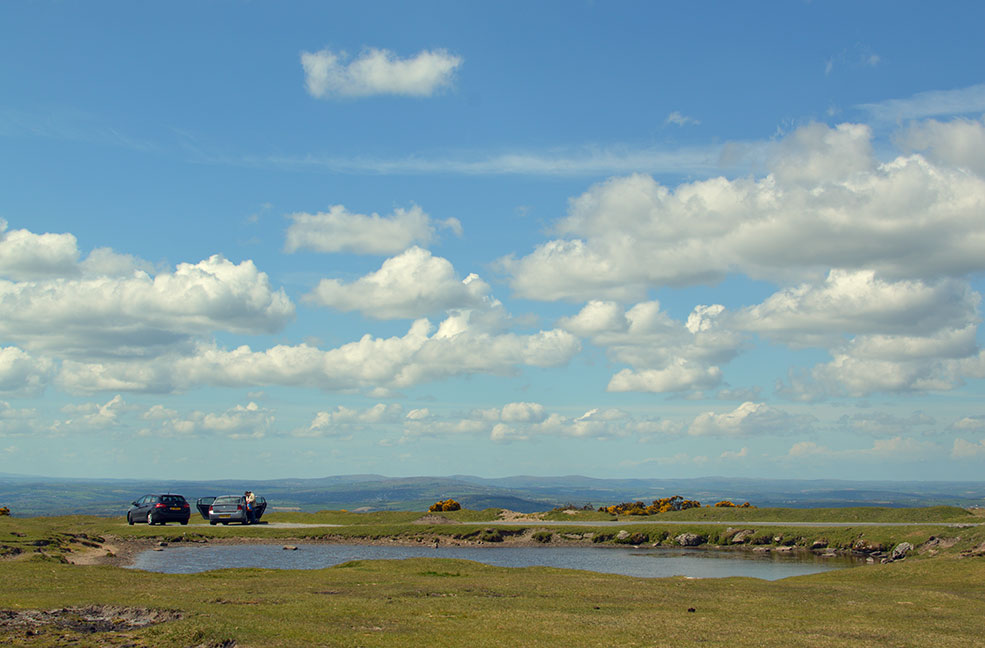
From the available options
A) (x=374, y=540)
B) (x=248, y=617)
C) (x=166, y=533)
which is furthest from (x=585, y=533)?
(x=248, y=617)

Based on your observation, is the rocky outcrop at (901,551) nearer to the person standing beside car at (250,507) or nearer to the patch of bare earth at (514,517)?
the patch of bare earth at (514,517)

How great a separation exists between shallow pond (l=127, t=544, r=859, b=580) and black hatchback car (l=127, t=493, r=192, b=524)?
9.99 m

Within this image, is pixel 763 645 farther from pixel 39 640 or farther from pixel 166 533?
pixel 166 533

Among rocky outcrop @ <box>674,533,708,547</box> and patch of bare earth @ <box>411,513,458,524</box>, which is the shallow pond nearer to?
rocky outcrop @ <box>674,533,708,547</box>

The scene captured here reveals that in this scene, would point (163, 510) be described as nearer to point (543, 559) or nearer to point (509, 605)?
point (543, 559)

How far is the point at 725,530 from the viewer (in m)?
75.1

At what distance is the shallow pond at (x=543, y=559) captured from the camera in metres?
53.2

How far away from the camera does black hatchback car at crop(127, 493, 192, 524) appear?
260 ft

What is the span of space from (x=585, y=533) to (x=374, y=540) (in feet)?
79.5

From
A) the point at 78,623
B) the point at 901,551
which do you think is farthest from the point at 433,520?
the point at 78,623

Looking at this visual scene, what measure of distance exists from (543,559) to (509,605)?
3764 cm

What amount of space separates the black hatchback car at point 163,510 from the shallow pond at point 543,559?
32.8 ft

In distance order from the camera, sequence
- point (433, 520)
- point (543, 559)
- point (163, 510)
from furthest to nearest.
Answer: point (433, 520) < point (163, 510) < point (543, 559)

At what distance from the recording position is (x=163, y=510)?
79625 mm
